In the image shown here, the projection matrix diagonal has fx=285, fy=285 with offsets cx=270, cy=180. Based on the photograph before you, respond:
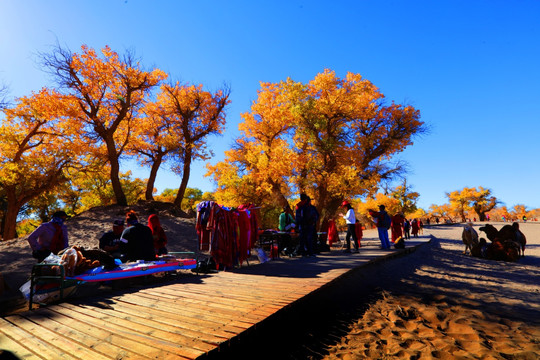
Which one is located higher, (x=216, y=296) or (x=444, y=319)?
(x=216, y=296)

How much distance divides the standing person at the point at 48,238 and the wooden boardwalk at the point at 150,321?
113 inches

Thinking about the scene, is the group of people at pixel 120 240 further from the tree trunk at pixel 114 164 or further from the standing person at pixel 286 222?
the tree trunk at pixel 114 164

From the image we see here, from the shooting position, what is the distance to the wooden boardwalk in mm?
2576

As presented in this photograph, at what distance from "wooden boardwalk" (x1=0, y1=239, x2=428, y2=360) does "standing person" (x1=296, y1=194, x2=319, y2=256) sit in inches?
163

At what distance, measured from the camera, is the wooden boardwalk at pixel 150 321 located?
2576mm

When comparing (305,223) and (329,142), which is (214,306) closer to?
(305,223)

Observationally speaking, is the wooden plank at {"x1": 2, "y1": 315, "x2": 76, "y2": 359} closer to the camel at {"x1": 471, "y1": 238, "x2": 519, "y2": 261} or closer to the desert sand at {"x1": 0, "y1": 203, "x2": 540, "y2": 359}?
the desert sand at {"x1": 0, "y1": 203, "x2": 540, "y2": 359}

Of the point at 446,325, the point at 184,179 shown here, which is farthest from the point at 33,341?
the point at 184,179

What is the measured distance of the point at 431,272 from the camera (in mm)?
9266

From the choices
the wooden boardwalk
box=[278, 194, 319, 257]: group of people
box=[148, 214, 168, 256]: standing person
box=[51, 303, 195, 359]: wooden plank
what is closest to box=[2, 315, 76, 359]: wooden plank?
the wooden boardwalk

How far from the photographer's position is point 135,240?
6516 millimetres

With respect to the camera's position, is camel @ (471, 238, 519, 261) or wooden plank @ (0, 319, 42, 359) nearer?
wooden plank @ (0, 319, 42, 359)

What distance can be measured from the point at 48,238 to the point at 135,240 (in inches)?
71.6

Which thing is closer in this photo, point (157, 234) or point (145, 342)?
point (145, 342)
